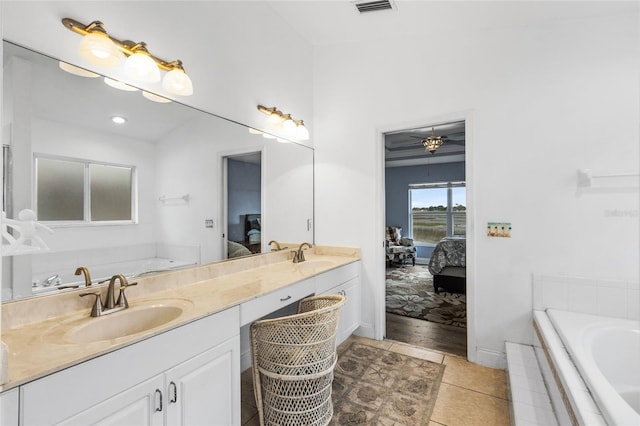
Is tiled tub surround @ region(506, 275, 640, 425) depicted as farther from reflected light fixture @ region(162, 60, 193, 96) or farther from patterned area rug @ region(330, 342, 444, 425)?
reflected light fixture @ region(162, 60, 193, 96)

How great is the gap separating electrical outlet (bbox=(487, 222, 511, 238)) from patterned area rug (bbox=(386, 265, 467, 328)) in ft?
4.22

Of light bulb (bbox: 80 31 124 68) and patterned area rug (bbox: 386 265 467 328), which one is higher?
light bulb (bbox: 80 31 124 68)

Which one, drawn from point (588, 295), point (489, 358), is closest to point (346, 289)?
point (489, 358)

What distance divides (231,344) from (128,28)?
1716 mm

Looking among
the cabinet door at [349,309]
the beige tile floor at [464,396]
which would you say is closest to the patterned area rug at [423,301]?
the beige tile floor at [464,396]

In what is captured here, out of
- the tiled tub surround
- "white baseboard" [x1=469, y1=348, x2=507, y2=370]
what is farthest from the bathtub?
"white baseboard" [x1=469, y1=348, x2=507, y2=370]

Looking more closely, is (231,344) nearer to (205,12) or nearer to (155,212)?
(155,212)

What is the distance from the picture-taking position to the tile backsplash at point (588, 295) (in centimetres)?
203

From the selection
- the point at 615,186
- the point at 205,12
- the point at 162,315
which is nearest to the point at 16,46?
the point at 205,12

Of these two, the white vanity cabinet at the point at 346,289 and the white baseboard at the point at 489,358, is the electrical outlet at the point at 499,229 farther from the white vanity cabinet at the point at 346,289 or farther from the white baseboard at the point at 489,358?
the white vanity cabinet at the point at 346,289

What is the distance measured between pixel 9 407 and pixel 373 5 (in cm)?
293

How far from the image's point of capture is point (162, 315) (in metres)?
1.51

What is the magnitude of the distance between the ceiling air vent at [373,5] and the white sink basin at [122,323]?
8.09 feet

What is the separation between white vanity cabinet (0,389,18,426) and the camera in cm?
83
